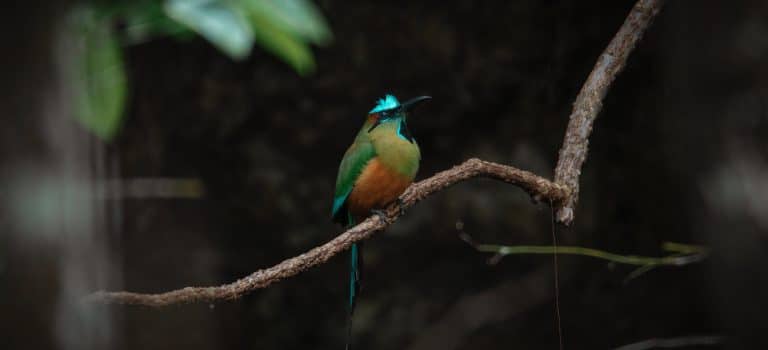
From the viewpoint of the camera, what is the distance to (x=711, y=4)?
1954 millimetres

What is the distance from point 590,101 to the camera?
288 centimetres

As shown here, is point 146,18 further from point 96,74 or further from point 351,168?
point 351,168

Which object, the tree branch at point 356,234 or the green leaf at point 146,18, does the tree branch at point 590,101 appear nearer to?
the tree branch at point 356,234

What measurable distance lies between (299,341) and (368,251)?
0.76m

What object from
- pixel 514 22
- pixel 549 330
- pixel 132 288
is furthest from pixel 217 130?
pixel 549 330

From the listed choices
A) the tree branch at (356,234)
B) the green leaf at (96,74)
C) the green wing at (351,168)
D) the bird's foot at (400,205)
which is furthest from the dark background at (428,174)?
the green leaf at (96,74)

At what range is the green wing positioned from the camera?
347 cm

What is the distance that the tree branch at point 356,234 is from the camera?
2.38m

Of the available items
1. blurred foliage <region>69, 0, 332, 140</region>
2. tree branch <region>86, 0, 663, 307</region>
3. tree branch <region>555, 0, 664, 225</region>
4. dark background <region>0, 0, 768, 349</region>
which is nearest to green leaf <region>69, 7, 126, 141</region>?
blurred foliage <region>69, 0, 332, 140</region>

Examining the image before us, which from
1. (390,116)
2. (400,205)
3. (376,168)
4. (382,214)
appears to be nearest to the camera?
(400,205)

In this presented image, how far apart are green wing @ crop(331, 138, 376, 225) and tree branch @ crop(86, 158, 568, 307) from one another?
1.19 ft

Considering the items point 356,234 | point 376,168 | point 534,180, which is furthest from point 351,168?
point 534,180

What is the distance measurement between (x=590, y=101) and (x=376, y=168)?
36.0 inches

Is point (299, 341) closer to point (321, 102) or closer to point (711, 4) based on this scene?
point (321, 102)
